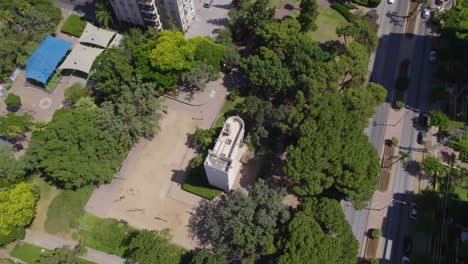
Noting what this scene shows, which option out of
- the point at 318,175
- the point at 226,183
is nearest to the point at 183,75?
the point at 226,183

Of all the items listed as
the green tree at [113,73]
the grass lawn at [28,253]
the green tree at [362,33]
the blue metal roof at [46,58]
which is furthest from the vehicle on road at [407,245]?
the blue metal roof at [46,58]

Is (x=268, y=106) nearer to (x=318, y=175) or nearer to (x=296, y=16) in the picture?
(x=318, y=175)

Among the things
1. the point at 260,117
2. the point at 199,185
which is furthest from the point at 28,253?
Answer: the point at 260,117

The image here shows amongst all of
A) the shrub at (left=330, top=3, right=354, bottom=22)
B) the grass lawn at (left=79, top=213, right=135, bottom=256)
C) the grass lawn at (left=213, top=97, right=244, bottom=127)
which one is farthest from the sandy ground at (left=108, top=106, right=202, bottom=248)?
the shrub at (left=330, top=3, right=354, bottom=22)

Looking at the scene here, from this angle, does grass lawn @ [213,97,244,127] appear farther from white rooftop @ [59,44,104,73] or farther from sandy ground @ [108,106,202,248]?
white rooftop @ [59,44,104,73]

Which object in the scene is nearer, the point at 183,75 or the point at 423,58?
the point at 183,75

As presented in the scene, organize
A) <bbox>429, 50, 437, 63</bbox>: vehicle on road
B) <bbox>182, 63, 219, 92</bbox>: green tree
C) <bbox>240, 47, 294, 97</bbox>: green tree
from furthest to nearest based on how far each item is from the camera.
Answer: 1. <bbox>429, 50, 437, 63</bbox>: vehicle on road
2. <bbox>182, 63, 219, 92</bbox>: green tree
3. <bbox>240, 47, 294, 97</bbox>: green tree
